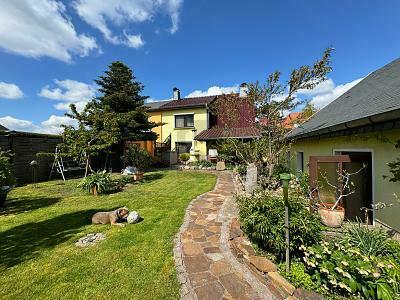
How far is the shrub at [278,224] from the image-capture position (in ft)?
11.0

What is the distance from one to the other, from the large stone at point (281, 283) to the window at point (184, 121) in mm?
20270

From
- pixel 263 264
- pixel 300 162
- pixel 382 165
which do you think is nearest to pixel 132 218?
pixel 263 264

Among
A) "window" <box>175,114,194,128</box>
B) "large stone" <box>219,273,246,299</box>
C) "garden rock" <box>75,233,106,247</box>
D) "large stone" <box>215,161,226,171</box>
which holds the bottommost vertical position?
"garden rock" <box>75,233,106,247</box>

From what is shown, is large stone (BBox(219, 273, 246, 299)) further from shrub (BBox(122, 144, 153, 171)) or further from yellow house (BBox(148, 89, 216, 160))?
yellow house (BBox(148, 89, 216, 160))

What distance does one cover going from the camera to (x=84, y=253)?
3973mm

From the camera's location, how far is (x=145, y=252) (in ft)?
13.0

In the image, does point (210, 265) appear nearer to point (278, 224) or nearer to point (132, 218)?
point (278, 224)

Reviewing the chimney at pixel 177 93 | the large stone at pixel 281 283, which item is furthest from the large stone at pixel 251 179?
the chimney at pixel 177 93

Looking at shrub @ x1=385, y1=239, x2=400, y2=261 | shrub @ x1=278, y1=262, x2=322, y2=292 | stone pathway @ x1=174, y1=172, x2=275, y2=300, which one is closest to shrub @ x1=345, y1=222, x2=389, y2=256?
shrub @ x1=385, y1=239, x2=400, y2=261

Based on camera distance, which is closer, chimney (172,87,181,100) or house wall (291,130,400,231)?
house wall (291,130,400,231)

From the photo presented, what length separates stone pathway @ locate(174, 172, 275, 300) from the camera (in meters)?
2.88

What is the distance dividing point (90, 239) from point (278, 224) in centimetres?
405

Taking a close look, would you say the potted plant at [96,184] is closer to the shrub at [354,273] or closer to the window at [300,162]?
the shrub at [354,273]

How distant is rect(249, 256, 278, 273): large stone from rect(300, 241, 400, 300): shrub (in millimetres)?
567
